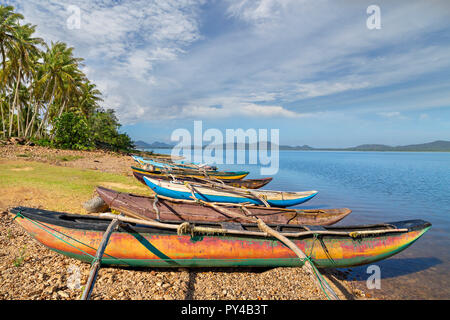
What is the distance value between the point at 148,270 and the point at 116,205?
3.77m

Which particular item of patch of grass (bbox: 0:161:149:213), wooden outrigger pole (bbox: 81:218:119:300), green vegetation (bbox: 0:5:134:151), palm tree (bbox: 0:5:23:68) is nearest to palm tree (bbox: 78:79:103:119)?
green vegetation (bbox: 0:5:134:151)

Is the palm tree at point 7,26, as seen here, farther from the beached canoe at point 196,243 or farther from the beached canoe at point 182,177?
the beached canoe at point 196,243

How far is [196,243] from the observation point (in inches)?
→ 220

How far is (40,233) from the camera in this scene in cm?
527

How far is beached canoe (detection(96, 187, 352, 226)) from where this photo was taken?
847 cm

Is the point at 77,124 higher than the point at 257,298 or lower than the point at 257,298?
higher

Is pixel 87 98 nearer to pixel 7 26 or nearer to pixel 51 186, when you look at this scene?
pixel 7 26

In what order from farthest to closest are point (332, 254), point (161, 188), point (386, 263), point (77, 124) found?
1. point (77, 124)
2. point (161, 188)
3. point (386, 263)
4. point (332, 254)

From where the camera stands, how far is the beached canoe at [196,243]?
525cm

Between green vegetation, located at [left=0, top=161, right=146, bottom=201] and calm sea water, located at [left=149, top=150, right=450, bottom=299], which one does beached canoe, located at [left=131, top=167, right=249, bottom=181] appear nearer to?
green vegetation, located at [left=0, top=161, right=146, bottom=201]

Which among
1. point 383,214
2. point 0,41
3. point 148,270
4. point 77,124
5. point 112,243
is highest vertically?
point 0,41

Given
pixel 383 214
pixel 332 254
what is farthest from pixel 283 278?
pixel 383 214

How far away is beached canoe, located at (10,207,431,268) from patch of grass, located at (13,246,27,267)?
0.55 m
